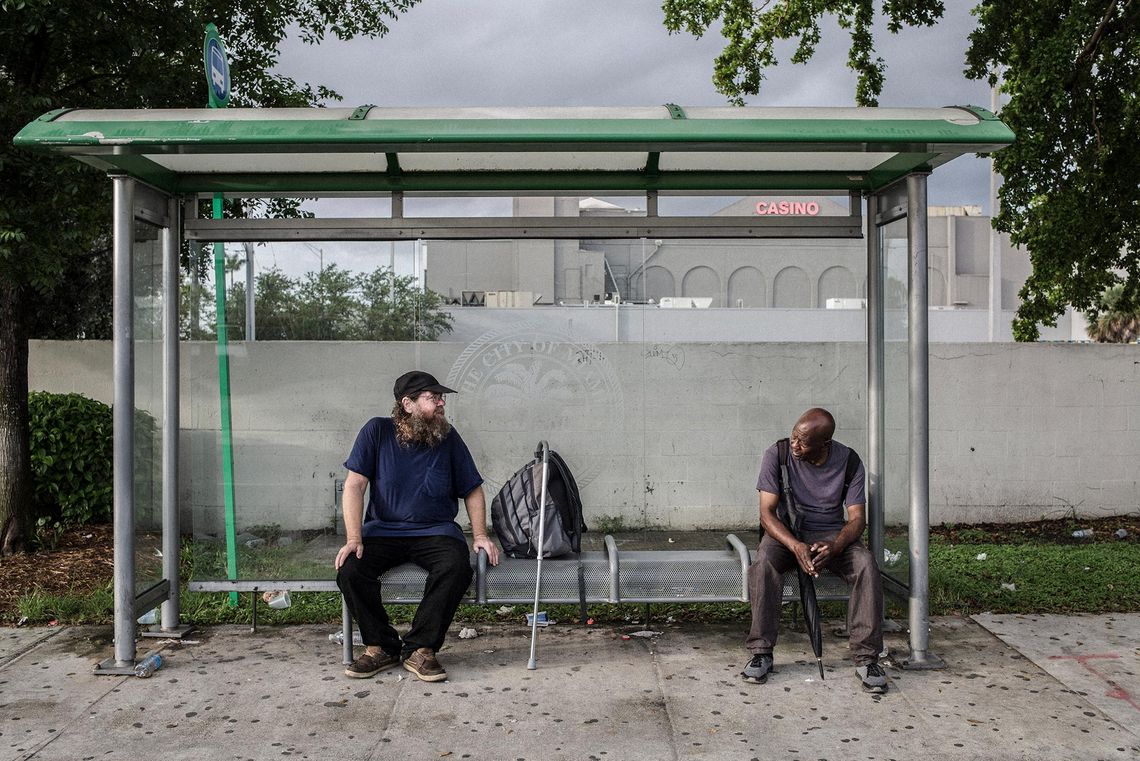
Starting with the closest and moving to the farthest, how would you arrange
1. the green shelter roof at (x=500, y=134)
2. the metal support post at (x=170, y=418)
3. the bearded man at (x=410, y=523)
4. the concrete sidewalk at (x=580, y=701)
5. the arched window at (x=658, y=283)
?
the concrete sidewalk at (x=580, y=701) → the green shelter roof at (x=500, y=134) → the bearded man at (x=410, y=523) → the metal support post at (x=170, y=418) → the arched window at (x=658, y=283)

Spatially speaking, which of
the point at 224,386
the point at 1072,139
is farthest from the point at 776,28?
the point at 224,386

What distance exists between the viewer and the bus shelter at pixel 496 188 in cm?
430

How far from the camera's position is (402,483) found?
482cm

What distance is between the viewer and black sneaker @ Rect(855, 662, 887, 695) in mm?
4332

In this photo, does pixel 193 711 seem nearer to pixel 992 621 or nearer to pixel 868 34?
pixel 992 621

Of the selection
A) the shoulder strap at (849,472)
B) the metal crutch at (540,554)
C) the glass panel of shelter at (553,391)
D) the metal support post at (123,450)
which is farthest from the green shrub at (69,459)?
the shoulder strap at (849,472)

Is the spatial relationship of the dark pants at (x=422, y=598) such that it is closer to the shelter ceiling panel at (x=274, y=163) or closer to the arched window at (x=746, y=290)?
the shelter ceiling panel at (x=274, y=163)

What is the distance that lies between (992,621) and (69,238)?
614 centimetres

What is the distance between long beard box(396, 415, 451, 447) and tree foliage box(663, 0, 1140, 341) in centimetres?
538

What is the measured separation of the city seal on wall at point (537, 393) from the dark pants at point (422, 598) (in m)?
1.11

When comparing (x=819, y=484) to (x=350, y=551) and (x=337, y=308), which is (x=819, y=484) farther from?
(x=337, y=308)

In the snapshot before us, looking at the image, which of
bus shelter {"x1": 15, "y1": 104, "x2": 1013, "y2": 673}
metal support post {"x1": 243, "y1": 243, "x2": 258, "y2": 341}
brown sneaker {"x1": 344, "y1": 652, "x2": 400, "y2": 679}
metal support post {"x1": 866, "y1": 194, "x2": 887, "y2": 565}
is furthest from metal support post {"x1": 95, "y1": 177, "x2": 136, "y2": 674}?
metal support post {"x1": 866, "y1": 194, "x2": 887, "y2": 565}

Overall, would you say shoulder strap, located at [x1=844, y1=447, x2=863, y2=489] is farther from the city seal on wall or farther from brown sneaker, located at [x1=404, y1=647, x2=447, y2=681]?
brown sneaker, located at [x1=404, y1=647, x2=447, y2=681]

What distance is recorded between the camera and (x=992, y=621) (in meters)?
5.45
